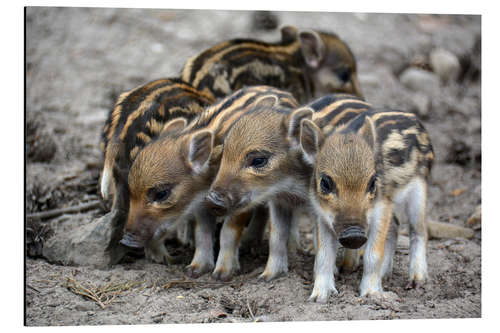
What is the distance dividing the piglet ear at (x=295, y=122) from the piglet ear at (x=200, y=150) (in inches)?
16.2

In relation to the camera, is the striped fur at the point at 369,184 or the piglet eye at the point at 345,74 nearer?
the striped fur at the point at 369,184

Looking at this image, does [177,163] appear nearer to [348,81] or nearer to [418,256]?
[418,256]

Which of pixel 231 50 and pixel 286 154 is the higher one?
pixel 231 50

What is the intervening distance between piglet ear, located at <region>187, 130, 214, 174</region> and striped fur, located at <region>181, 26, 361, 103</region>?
1.04 meters

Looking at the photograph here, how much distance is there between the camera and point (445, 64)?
179 inches

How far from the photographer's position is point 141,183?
335cm

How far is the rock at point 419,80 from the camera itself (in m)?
4.71

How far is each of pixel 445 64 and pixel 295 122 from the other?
67.1 inches

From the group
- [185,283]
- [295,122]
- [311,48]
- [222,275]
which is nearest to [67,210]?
[185,283]

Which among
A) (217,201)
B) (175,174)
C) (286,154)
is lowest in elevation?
(217,201)

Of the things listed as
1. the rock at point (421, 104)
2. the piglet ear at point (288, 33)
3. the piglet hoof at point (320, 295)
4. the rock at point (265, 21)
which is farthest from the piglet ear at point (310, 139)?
the piglet ear at point (288, 33)

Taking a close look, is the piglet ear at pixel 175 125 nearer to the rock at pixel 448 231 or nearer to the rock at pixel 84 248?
the rock at pixel 84 248

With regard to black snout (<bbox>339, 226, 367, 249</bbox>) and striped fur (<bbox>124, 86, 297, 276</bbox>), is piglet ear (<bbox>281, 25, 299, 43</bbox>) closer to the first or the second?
striped fur (<bbox>124, 86, 297, 276</bbox>)

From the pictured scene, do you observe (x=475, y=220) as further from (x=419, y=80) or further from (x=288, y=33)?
(x=288, y=33)
